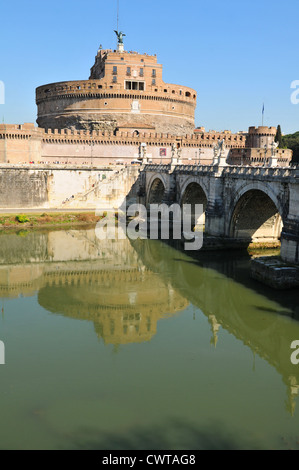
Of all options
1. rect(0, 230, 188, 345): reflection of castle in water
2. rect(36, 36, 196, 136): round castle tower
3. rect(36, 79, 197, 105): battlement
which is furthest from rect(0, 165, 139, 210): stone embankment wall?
rect(36, 79, 197, 105): battlement

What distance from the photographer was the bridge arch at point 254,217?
22.3 metres

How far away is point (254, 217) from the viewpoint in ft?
76.1

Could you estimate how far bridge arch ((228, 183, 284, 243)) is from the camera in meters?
22.3

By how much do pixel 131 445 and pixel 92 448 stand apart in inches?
28.3

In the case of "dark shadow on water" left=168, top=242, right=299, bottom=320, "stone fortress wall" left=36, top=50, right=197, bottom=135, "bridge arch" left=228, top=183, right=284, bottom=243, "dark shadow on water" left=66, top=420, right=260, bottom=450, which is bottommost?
"dark shadow on water" left=66, top=420, right=260, bottom=450

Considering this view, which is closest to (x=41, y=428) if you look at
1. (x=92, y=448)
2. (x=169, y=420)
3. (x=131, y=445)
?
(x=92, y=448)

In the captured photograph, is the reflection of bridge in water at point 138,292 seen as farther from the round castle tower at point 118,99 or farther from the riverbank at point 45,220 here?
the round castle tower at point 118,99

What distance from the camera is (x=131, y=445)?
26.9 ft

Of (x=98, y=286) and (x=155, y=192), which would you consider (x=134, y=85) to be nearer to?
(x=155, y=192)

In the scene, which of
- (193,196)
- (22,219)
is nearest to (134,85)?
Answer: (193,196)

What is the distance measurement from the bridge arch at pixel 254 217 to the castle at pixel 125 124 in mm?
20732

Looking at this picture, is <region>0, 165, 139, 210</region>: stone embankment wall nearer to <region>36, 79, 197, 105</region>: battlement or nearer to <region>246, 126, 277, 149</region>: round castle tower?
<region>36, 79, 197, 105</region>: battlement

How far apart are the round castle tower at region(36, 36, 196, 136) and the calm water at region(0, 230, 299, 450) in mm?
31189

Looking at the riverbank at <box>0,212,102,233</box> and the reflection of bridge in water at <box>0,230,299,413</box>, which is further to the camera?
the riverbank at <box>0,212,102,233</box>
